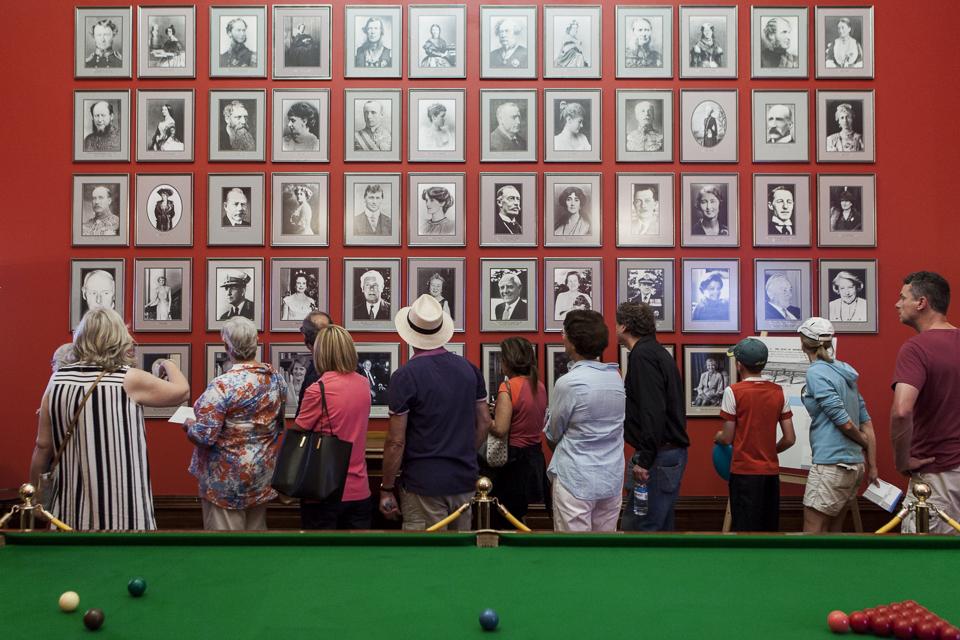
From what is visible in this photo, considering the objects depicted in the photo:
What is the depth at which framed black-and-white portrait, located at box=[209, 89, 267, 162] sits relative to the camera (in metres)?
6.93

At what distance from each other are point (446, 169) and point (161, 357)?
9.27 feet

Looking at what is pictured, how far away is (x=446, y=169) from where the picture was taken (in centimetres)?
693

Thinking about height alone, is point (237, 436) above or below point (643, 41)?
below

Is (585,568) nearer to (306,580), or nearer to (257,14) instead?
(306,580)

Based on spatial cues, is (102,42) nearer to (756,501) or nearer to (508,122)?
(508,122)

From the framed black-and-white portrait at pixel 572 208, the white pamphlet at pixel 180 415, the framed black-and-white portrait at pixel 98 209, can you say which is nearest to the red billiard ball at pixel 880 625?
the white pamphlet at pixel 180 415

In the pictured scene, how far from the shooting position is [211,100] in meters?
6.94

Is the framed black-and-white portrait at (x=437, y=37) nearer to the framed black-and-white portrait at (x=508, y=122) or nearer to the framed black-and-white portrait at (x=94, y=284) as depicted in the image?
the framed black-and-white portrait at (x=508, y=122)

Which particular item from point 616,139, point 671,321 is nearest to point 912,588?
point 671,321

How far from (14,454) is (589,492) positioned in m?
5.04

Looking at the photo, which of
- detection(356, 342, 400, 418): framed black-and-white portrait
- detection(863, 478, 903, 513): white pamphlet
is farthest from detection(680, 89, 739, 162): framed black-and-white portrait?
detection(863, 478, 903, 513): white pamphlet

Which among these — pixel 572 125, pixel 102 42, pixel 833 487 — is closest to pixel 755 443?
pixel 833 487

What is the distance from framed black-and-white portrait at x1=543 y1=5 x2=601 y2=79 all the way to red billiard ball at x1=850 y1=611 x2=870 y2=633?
18.4 feet

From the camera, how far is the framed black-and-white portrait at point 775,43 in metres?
6.96
